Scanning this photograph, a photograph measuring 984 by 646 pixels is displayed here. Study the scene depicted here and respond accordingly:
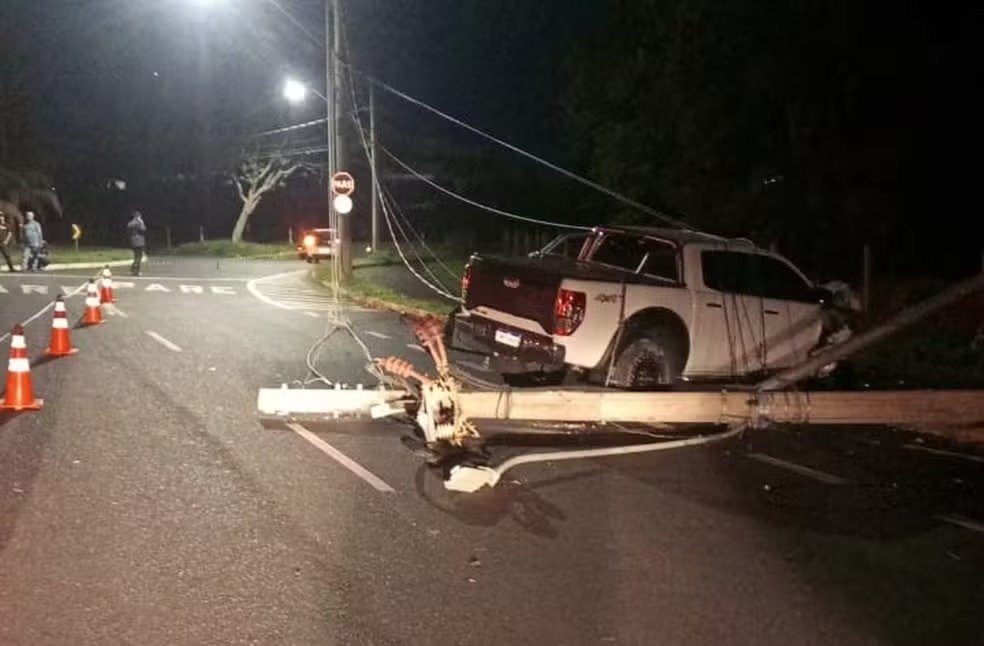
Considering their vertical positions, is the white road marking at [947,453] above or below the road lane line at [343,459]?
below

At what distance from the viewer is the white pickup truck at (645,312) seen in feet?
35.9

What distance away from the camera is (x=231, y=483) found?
27.7 feet

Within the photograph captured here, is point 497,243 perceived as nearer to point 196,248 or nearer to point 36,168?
point 196,248

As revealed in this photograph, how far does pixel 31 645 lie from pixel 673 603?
10.1 ft

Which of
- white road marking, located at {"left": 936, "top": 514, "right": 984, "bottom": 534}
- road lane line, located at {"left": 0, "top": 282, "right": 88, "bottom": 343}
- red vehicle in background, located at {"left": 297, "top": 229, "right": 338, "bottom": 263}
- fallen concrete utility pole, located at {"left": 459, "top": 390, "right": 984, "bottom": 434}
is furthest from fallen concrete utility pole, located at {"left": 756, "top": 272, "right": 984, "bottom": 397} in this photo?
red vehicle in background, located at {"left": 297, "top": 229, "right": 338, "bottom": 263}

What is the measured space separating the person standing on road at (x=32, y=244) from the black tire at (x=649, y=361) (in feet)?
79.7

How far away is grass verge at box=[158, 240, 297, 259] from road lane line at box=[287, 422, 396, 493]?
142 feet

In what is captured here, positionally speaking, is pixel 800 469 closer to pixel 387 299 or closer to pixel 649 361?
pixel 649 361

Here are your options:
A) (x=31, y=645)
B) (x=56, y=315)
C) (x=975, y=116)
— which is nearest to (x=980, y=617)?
(x=31, y=645)

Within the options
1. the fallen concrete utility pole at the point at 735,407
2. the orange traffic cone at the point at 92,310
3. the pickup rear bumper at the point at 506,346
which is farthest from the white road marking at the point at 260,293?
the fallen concrete utility pole at the point at 735,407

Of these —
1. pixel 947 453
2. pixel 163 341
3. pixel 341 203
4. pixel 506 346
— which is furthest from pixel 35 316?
pixel 947 453

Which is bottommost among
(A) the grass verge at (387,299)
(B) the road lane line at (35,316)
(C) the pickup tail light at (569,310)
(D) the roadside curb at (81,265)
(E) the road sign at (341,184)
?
(D) the roadside curb at (81,265)

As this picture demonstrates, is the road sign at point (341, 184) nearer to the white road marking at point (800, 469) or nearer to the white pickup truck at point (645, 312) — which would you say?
the white pickup truck at point (645, 312)

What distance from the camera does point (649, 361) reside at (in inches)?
449
